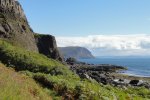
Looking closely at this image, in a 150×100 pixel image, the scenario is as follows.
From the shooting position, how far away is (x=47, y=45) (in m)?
121

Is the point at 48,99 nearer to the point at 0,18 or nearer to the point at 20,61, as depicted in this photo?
the point at 20,61

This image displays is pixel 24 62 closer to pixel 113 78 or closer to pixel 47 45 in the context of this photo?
pixel 113 78

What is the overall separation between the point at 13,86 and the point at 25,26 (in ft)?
277

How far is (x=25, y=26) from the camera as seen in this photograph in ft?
322

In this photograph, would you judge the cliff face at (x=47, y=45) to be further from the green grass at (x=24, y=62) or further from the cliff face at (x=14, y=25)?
the green grass at (x=24, y=62)

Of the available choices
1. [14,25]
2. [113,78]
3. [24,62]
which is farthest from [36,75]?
→ [113,78]

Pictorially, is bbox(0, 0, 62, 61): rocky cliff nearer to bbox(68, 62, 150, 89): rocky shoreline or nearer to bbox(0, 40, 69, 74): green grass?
bbox(68, 62, 150, 89): rocky shoreline

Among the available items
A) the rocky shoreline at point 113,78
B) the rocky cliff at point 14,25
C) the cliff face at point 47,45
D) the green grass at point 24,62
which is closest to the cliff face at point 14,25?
the rocky cliff at point 14,25

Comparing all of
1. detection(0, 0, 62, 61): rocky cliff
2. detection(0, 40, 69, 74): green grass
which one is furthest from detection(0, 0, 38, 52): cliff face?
detection(0, 40, 69, 74): green grass

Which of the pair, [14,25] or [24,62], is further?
[14,25]

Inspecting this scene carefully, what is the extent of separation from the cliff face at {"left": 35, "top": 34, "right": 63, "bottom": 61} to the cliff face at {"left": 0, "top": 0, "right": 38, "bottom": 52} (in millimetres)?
18903

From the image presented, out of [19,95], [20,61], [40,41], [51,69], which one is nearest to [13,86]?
[19,95]

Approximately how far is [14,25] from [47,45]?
105 feet

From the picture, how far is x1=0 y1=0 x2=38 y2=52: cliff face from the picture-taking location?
273 feet
